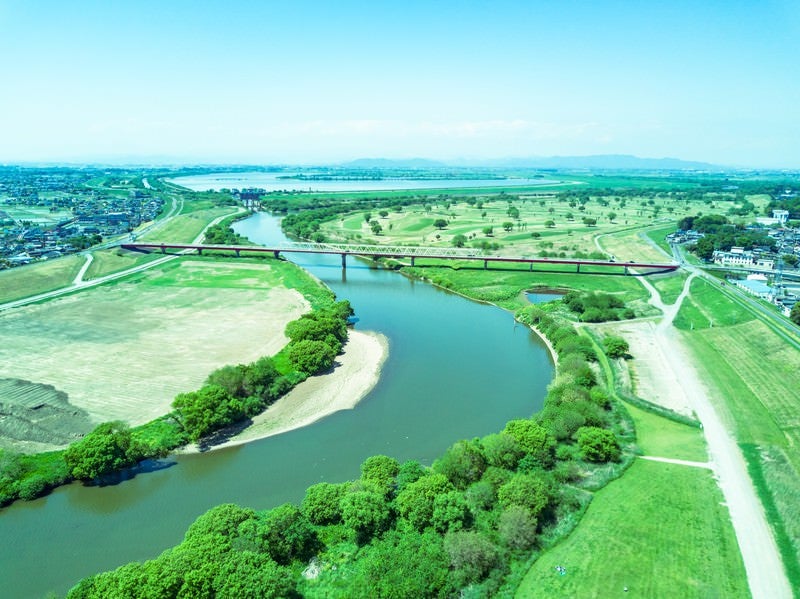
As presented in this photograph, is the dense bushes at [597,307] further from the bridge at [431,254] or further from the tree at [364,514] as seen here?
the tree at [364,514]

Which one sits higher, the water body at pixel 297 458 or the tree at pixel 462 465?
the tree at pixel 462 465

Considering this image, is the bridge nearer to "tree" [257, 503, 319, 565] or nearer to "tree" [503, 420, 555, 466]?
"tree" [503, 420, 555, 466]

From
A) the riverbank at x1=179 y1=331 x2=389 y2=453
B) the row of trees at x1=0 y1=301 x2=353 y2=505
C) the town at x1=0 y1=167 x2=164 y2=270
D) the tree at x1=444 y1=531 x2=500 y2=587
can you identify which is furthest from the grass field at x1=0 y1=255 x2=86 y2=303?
the tree at x1=444 y1=531 x2=500 y2=587

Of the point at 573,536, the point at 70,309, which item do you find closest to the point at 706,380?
the point at 573,536

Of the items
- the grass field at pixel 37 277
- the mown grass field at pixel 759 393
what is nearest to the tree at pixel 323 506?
the mown grass field at pixel 759 393

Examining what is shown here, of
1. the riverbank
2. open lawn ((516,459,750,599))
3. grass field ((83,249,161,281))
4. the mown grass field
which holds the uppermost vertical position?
grass field ((83,249,161,281))

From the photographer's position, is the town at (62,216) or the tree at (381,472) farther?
the town at (62,216)

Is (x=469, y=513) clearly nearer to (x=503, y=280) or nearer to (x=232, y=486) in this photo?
(x=232, y=486)
